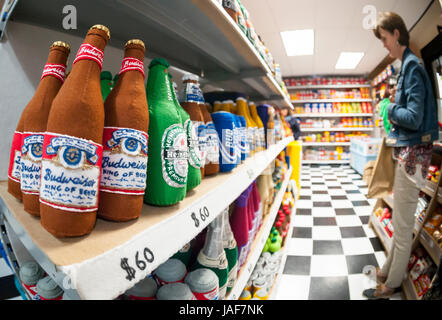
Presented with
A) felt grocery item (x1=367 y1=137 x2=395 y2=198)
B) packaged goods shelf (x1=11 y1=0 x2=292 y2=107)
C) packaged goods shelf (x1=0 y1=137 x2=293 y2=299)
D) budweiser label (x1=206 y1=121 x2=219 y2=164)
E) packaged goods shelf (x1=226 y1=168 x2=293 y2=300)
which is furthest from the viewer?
felt grocery item (x1=367 y1=137 x2=395 y2=198)

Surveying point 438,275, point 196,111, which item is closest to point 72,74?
point 196,111

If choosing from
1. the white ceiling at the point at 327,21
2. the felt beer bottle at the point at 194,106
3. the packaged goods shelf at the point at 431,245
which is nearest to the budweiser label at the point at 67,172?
the felt beer bottle at the point at 194,106

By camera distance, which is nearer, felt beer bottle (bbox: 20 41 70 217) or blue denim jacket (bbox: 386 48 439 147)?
felt beer bottle (bbox: 20 41 70 217)

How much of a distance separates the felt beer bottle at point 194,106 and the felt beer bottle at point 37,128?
0.33m

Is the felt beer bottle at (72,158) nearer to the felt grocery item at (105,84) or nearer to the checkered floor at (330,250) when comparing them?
the felt grocery item at (105,84)

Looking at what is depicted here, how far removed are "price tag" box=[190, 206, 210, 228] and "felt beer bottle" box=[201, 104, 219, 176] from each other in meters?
0.23

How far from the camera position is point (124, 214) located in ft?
1.27

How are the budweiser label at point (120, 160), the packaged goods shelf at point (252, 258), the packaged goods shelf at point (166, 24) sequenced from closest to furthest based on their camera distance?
1. the budweiser label at point (120, 160)
2. the packaged goods shelf at point (166, 24)
3. the packaged goods shelf at point (252, 258)

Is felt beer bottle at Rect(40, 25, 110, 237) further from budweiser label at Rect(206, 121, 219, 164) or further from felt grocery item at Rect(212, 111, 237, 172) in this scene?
felt grocery item at Rect(212, 111, 237, 172)

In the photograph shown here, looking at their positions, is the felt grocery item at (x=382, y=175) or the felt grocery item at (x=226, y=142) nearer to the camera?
the felt grocery item at (x=226, y=142)

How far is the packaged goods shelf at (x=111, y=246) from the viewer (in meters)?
0.27

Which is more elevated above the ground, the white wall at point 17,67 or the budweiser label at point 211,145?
the white wall at point 17,67

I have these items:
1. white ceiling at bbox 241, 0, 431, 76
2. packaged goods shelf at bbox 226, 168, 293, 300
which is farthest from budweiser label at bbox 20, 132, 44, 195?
white ceiling at bbox 241, 0, 431, 76

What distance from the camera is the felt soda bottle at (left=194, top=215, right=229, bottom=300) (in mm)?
726
